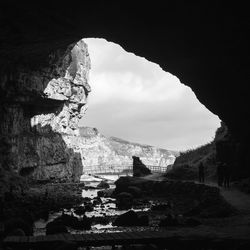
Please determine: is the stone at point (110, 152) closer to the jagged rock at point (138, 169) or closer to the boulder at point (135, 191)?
the jagged rock at point (138, 169)

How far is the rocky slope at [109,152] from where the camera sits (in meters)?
122

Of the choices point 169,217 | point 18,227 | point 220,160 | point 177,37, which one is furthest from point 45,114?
point 169,217

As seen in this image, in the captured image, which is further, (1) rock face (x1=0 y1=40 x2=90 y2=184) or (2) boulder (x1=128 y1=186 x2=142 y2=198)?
(1) rock face (x1=0 y1=40 x2=90 y2=184)

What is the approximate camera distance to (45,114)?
50.8 metres

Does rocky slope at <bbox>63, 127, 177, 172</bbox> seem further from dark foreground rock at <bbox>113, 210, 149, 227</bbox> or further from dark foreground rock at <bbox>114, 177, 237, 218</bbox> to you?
dark foreground rock at <bbox>113, 210, 149, 227</bbox>

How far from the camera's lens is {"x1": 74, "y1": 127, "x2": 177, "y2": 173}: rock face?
121938mm

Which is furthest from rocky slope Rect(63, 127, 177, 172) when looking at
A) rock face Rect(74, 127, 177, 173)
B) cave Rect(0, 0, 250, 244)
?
cave Rect(0, 0, 250, 244)

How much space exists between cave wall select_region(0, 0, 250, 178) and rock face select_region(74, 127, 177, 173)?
258 feet

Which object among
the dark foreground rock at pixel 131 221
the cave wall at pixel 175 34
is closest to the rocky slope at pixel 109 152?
the cave wall at pixel 175 34

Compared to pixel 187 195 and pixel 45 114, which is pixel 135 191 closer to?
pixel 187 195

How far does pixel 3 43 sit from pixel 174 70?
1065cm

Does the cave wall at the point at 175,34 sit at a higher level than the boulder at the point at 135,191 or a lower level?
higher

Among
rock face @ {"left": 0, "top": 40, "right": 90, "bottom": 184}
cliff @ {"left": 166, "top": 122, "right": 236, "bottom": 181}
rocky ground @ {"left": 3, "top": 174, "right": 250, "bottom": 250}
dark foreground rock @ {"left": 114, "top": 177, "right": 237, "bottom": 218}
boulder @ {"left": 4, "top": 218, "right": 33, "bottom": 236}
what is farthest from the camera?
rock face @ {"left": 0, "top": 40, "right": 90, "bottom": 184}

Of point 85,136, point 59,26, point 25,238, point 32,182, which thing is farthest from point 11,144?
point 85,136
